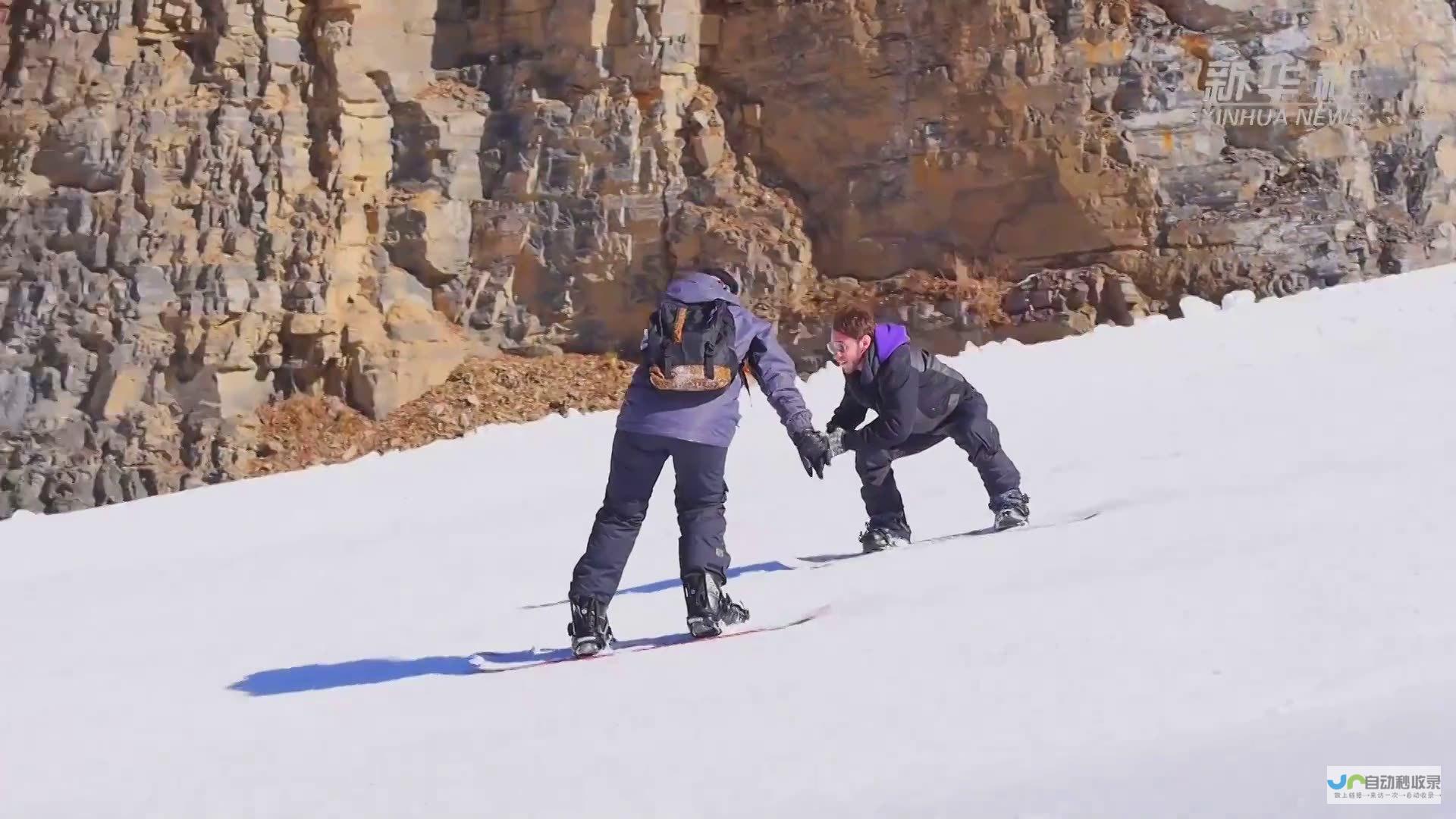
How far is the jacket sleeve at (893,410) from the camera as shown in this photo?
5.68 metres

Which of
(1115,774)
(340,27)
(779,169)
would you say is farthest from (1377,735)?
(340,27)

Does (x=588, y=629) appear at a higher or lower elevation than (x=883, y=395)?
lower

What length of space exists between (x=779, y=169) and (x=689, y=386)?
14.3m

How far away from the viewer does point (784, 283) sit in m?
18.2

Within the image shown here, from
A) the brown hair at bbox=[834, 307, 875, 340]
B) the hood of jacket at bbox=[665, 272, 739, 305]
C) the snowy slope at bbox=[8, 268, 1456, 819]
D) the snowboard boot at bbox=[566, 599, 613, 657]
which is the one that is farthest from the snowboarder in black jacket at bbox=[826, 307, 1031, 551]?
the snowboard boot at bbox=[566, 599, 613, 657]

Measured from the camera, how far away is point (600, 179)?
1875cm

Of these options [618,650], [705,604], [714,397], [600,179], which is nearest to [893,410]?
[714,397]

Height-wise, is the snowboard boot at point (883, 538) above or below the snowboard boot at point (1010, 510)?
below

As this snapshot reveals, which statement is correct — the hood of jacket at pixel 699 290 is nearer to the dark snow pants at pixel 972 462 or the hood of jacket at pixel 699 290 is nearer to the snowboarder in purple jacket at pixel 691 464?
the snowboarder in purple jacket at pixel 691 464

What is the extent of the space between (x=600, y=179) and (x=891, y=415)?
1351 cm

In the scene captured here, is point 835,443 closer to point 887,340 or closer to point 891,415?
point 891,415

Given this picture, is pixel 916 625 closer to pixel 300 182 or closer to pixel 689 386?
pixel 689 386

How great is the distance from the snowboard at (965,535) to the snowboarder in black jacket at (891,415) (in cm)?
6

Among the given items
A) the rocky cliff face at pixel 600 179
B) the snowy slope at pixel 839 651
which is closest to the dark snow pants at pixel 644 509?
the snowy slope at pixel 839 651
